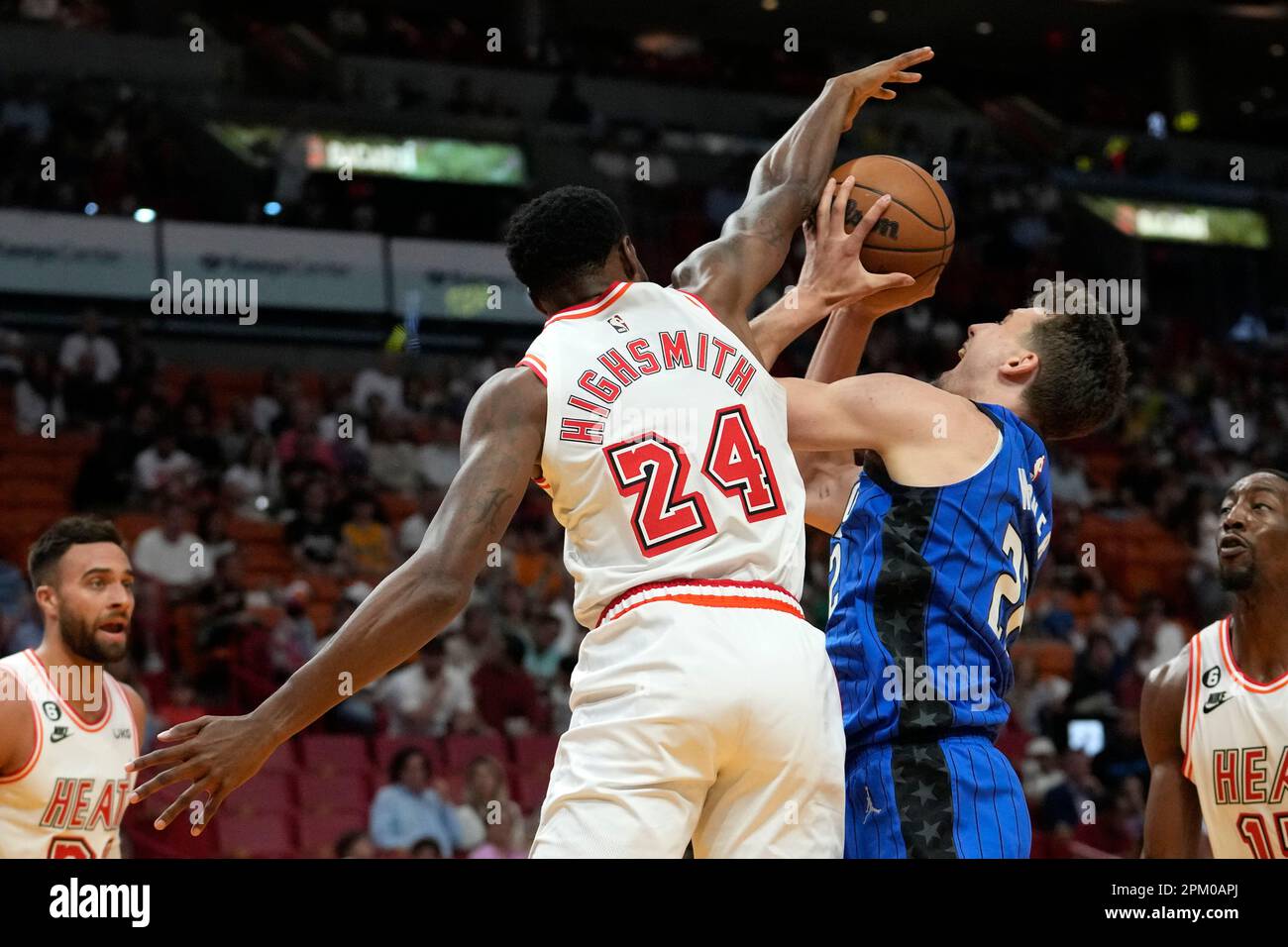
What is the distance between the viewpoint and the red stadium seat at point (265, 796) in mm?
9312

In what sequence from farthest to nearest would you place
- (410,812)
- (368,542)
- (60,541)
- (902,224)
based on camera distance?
(368,542)
(410,812)
(60,541)
(902,224)

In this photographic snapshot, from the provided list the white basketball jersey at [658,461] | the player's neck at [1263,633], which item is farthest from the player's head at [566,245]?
the player's neck at [1263,633]

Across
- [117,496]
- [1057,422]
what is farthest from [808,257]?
[117,496]

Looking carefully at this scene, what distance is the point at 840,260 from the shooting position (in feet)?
13.5

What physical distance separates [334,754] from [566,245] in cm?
692

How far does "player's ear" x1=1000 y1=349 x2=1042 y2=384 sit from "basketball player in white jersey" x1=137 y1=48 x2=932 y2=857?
0.64 m

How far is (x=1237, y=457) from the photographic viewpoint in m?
16.6

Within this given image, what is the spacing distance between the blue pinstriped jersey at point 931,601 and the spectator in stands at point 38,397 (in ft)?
36.3

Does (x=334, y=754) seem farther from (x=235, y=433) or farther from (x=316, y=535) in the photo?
(x=235, y=433)

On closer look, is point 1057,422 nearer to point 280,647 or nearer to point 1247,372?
point 280,647

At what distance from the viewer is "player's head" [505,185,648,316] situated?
3633mm

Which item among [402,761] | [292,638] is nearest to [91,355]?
[292,638]
